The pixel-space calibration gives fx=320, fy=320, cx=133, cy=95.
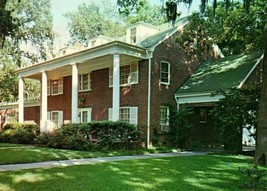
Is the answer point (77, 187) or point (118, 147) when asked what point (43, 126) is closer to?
point (118, 147)

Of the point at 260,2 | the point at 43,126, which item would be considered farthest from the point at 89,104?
the point at 260,2

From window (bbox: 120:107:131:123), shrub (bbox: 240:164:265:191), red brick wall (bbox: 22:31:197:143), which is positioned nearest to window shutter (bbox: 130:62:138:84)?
red brick wall (bbox: 22:31:197:143)

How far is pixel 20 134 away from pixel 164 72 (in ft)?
33.4

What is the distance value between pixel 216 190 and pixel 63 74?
787 inches

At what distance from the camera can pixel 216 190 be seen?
659cm

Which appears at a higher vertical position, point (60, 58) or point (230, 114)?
point (60, 58)

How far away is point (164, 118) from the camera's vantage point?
60.3 feet

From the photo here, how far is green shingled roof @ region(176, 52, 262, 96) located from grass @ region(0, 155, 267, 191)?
7.92m

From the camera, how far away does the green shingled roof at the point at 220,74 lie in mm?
16984

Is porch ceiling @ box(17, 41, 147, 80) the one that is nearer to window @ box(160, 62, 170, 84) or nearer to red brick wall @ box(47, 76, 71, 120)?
red brick wall @ box(47, 76, 71, 120)

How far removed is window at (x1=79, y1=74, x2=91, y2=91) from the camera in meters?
22.5

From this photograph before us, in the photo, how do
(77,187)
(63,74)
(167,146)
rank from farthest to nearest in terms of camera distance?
(63,74) → (167,146) → (77,187)

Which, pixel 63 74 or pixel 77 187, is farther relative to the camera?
pixel 63 74

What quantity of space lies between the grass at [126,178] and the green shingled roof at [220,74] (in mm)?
7921
